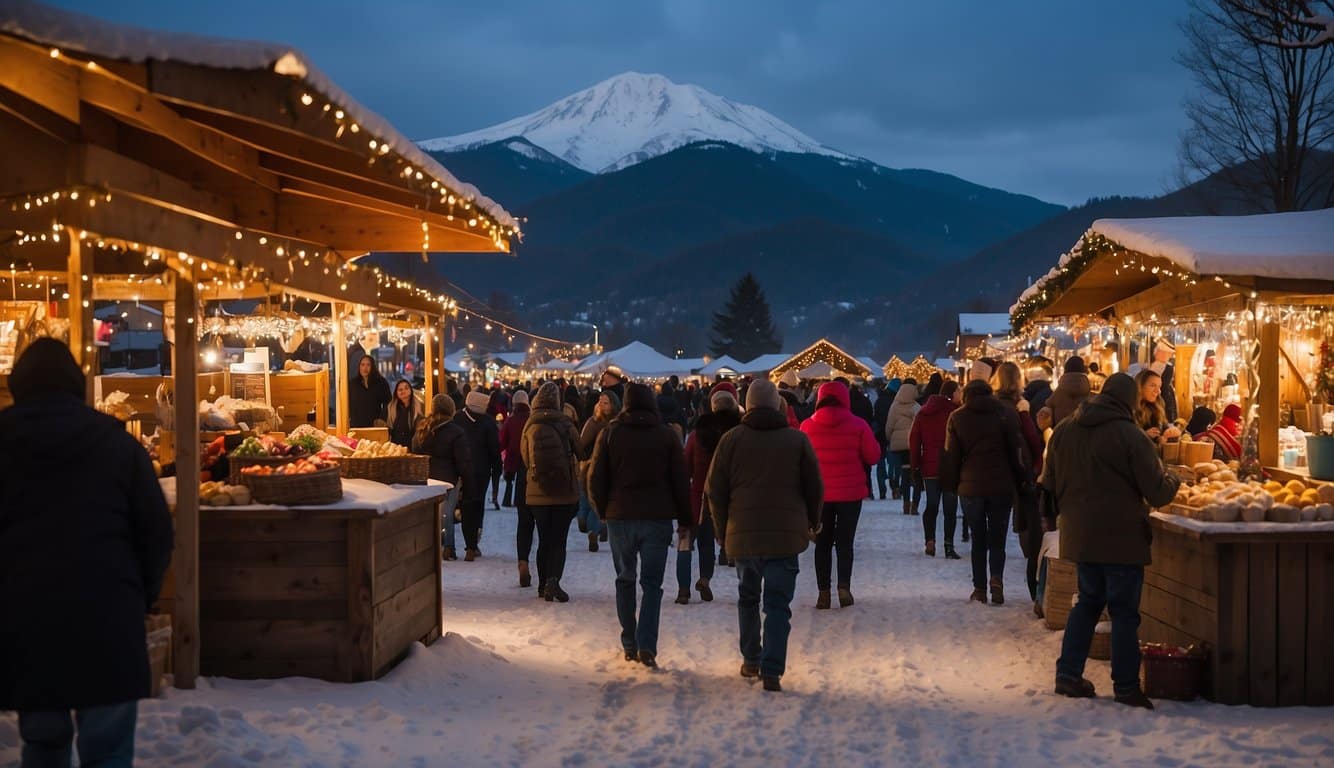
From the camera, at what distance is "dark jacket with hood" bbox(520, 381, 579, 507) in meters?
10.7

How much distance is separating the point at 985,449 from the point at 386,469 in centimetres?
471

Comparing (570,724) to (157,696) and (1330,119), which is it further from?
(1330,119)

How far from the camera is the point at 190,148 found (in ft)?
24.5

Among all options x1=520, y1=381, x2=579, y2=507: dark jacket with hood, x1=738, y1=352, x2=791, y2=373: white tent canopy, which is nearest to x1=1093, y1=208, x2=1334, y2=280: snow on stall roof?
x1=520, y1=381, x2=579, y2=507: dark jacket with hood

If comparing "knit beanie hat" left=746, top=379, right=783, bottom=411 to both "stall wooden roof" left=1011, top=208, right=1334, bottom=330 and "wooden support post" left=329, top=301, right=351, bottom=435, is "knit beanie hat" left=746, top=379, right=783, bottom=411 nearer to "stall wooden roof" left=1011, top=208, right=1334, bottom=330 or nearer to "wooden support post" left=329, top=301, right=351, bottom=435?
"stall wooden roof" left=1011, top=208, right=1334, bottom=330

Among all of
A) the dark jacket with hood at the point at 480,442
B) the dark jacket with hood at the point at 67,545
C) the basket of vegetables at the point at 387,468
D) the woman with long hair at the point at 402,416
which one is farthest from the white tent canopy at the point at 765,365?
the dark jacket with hood at the point at 67,545

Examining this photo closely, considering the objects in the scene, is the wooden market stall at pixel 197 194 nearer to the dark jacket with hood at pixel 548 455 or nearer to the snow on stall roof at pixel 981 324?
the dark jacket with hood at pixel 548 455

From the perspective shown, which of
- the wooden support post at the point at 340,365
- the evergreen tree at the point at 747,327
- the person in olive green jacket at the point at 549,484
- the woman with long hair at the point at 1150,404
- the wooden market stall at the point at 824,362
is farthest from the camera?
the evergreen tree at the point at 747,327

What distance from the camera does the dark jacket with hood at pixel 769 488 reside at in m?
7.38

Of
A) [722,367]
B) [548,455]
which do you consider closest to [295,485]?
[548,455]

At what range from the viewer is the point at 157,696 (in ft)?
20.6

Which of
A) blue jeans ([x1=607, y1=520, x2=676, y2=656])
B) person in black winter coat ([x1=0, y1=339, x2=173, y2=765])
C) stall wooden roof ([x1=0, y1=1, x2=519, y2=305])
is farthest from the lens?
blue jeans ([x1=607, y1=520, x2=676, y2=656])

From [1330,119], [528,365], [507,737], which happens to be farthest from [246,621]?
[528,365]

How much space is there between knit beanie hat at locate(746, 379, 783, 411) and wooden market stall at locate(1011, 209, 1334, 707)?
2289mm
